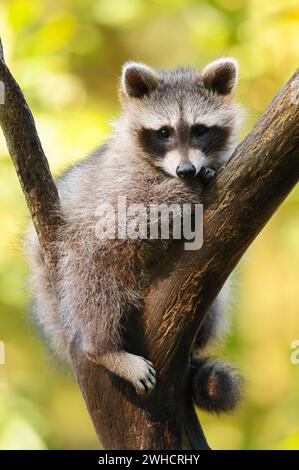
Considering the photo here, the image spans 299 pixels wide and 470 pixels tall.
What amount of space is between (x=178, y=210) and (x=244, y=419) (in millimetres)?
4250

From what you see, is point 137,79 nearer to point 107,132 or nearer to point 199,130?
point 199,130

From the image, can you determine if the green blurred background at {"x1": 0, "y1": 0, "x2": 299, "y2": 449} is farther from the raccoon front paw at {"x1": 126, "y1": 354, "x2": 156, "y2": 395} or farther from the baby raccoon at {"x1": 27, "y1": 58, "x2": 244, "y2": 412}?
the raccoon front paw at {"x1": 126, "y1": 354, "x2": 156, "y2": 395}

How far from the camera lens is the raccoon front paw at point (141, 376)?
13.0ft

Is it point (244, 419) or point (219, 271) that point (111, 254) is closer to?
point (219, 271)

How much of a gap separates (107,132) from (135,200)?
1910 mm

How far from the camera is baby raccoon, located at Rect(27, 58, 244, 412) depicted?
13.6ft

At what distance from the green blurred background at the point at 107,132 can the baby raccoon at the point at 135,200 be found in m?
0.71

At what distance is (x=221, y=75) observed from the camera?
185 inches

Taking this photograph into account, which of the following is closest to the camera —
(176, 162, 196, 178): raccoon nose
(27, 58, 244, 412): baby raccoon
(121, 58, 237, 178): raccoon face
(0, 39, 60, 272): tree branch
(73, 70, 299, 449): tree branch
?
(73, 70, 299, 449): tree branch

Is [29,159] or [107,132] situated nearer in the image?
[29,159]

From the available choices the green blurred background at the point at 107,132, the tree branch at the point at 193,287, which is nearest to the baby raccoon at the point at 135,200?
the tree branch at the point at 193,287

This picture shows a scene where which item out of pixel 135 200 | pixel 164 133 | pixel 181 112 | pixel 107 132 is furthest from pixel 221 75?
pixel 107 132

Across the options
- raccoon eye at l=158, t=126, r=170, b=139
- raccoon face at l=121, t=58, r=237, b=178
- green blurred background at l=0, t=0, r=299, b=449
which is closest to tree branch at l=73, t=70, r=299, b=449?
raccoon face at l=121, t=58, r=237, b=178

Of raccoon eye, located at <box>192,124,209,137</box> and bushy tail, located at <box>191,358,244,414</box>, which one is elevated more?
raccoon eye, located at <box>192,124,209,137</box>
